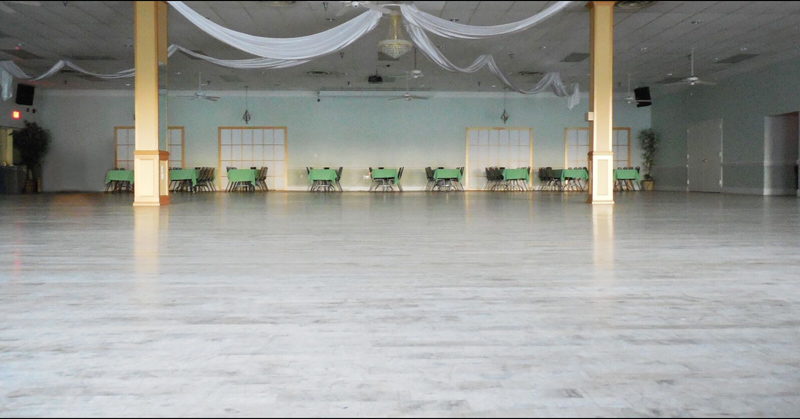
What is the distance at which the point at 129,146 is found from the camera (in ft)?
61.3

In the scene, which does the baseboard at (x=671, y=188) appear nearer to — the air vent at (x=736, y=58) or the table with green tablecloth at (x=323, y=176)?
the air vent at (x=736, y=58)

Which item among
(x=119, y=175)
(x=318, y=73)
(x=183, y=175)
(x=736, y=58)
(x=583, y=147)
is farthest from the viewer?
(x=583, y=147)

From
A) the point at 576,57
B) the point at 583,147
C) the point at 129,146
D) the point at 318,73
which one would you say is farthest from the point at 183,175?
the point at 583,147

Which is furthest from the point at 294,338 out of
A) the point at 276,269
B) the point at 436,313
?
the point at 276,269

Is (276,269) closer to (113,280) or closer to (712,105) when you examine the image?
(113,280)

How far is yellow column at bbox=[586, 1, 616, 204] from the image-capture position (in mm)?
8906

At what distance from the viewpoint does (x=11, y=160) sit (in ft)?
55.8

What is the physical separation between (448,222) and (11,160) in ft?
52.3

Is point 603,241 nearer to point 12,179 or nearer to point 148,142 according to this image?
point 148,142

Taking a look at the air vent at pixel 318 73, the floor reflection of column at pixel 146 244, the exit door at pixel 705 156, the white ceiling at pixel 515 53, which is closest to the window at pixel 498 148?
the white ceiling at pixel 515 53

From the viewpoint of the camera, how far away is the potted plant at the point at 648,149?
1912 centimetres

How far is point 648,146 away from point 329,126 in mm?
10287

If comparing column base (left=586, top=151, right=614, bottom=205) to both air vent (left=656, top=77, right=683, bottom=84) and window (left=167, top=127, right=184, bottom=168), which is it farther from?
window (left=167, top=127, right=184, bottom=168)

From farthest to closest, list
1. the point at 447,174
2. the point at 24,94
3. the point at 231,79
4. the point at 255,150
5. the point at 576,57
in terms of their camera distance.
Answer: the point at 255,150
the point at 447,174
the point at 231,79
the point at 24,94
the point at 576,57
